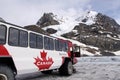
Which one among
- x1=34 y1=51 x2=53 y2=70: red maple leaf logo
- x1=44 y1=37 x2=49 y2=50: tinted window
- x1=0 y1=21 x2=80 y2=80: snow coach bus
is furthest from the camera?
x1=44 y1=37 x2=49 y2=50: tinted window

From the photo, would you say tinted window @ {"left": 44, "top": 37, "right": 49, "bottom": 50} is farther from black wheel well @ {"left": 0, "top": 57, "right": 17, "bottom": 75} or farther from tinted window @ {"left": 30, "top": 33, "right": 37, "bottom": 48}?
black wheel well @ {"left": 0, "top": 57, "right": 17, "bottom": 75}

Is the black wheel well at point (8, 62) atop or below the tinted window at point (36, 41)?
below

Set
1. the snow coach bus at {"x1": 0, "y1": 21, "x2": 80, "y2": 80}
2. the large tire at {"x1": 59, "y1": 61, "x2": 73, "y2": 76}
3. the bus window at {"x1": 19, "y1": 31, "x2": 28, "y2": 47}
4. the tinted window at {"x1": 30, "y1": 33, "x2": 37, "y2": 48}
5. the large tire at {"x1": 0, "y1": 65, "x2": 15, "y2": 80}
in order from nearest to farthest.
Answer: the large tire at {"x1": 0, "y1": 65, "x2": 15, "y2": 80}
the snow coach bus at {"x1": 0, "y1": 21, "x2": 80, "y2": 80}
the bus window at {"x1": 19, "y1": 31, "x2": 28, "y2": 47}
the tinted window at {"x1": 30, "y1": 33, "x2": 37, "y2": 48}
the large tire at {"x1": 59, "y1": 61, "x2": 73, "y2": 76}

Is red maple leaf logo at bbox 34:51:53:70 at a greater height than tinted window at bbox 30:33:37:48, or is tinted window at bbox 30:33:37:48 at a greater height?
tinted window at bbox 30:33:37:48

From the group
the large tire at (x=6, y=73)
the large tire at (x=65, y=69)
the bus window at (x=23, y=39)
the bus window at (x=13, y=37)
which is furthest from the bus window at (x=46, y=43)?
the large tire at (x=6, y=73)

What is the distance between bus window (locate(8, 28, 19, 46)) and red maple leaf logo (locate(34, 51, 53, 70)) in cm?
198

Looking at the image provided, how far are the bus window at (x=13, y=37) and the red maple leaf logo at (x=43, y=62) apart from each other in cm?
198

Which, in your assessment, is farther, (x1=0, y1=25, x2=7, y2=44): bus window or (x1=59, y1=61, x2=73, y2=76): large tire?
(x1=59, y1=61, x2=73, y2=76): large tire

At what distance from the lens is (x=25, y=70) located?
10.9 metres

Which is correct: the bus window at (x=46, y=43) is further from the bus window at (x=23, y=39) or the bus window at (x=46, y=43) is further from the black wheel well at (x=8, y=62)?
the black wheel well at (x=8, y=62)

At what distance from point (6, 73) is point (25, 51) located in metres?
1.82

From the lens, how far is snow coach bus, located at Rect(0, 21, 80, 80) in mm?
9586

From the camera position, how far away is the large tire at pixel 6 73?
9.30 m

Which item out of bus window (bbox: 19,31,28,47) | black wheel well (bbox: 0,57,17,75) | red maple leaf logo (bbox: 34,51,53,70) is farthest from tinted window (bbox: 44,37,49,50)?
black wheel well (bbox: 0,57,17,75)
